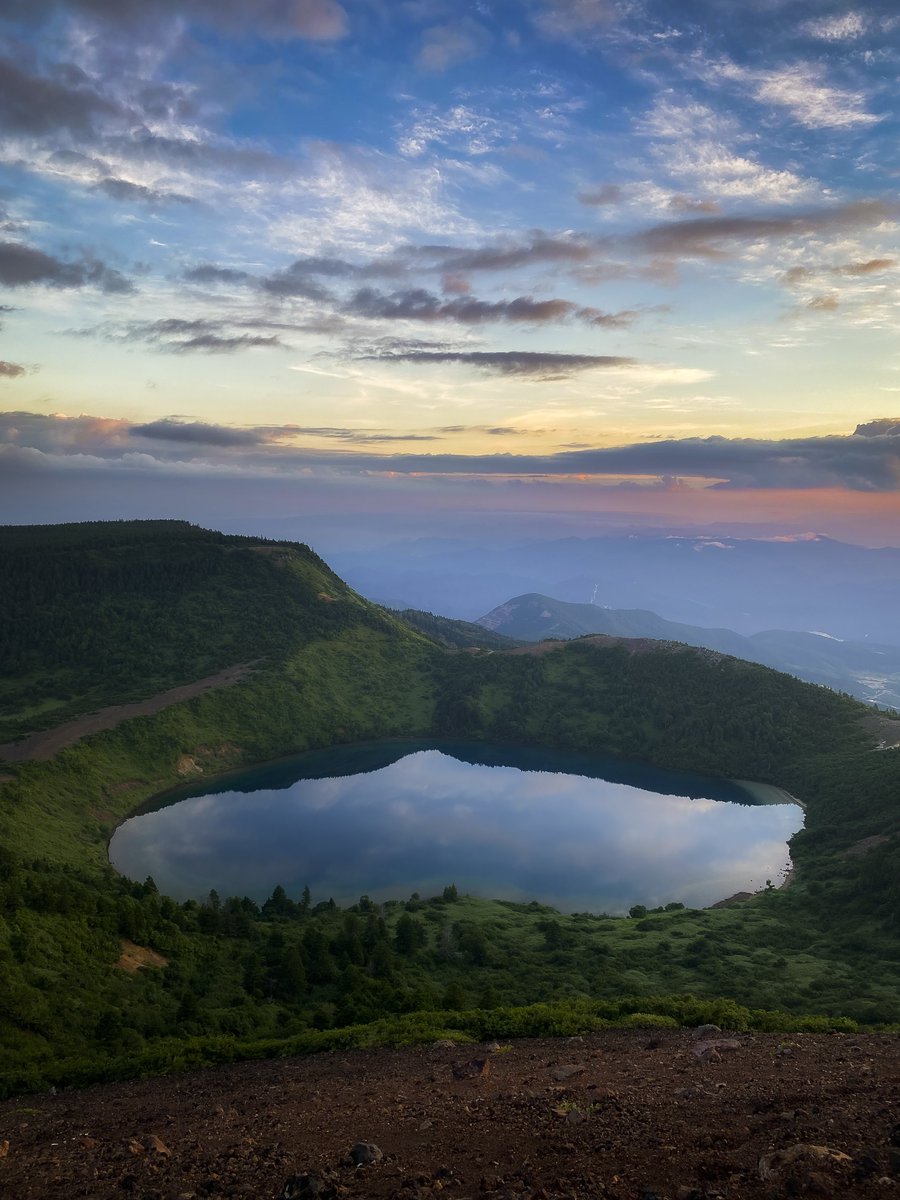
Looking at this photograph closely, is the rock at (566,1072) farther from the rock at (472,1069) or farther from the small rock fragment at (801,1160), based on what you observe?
the small rock fragment at (801,1160)

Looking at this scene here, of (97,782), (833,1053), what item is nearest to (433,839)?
(97,782)

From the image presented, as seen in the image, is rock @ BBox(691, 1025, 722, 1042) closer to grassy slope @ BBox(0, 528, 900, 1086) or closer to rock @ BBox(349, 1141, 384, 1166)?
grassy slope @ BBox(0, 528, 900, 1086)

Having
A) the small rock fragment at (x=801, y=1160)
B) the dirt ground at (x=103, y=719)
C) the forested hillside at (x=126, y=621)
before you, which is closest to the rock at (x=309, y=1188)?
the small rock fragment at (x=801, y=1160)

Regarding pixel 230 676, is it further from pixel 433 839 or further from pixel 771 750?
pixel 771 750

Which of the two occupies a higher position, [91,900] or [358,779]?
[91,900]

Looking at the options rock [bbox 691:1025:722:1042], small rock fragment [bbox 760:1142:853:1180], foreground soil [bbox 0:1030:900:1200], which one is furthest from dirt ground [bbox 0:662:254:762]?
small rock fragment [bbox 760:1142:853:1180]
